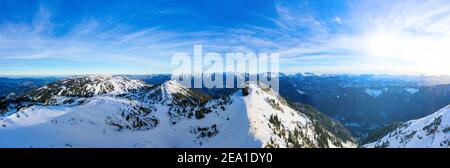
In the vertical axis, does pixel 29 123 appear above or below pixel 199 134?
above

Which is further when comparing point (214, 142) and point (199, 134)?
point (199, 134)

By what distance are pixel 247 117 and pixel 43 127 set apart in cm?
6167

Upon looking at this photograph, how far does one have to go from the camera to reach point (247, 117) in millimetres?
105250
